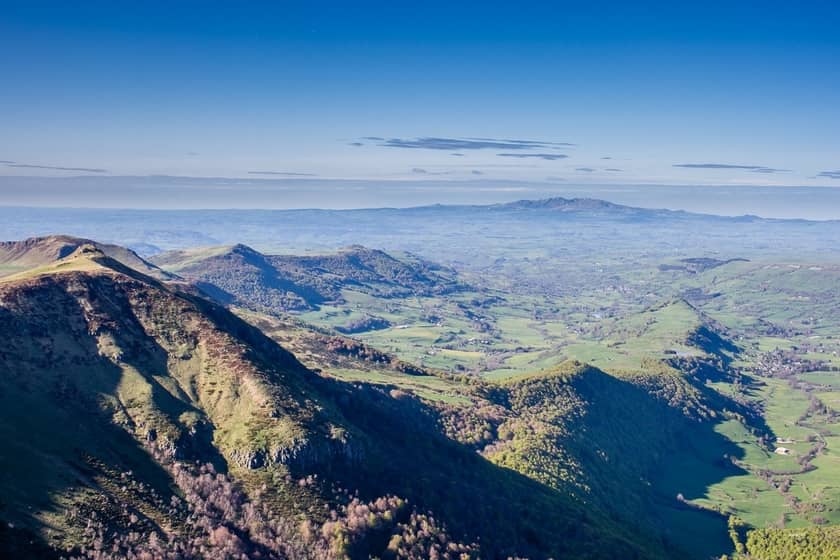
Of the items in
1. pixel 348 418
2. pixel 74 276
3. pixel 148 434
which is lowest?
pixel 348 418

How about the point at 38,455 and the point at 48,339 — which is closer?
the point at 38,455

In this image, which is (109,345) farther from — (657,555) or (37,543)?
(657,555)

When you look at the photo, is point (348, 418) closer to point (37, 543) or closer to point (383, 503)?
point (383, 503)

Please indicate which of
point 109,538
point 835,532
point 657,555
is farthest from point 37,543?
point 835,532

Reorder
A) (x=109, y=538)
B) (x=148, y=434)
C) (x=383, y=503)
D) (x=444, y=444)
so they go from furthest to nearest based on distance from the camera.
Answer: (x=444, y=444) < (x=383, y=503) < (x=148, y=434) < (x=109, y=538)

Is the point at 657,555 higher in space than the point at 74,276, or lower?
lower

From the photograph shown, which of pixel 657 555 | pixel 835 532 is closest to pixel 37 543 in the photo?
pixel 657 555

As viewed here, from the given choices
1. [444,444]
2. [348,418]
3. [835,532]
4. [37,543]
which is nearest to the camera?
[37,543]
